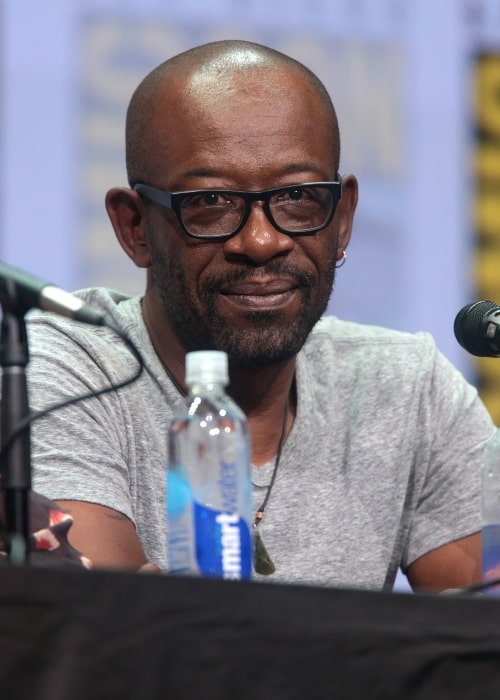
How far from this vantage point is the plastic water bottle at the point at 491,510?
1.69 metres

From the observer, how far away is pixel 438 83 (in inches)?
125

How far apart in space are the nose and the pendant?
16.3 inches

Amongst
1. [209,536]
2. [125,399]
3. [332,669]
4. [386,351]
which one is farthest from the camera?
[386,351]

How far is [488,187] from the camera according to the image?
10.7 feet

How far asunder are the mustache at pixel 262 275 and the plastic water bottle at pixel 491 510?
1.23 feet

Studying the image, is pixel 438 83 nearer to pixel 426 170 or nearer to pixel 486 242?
pixel 426 170

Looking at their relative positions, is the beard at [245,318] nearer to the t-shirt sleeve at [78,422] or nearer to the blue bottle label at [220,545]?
the t-shirt sleeve at [78,422]

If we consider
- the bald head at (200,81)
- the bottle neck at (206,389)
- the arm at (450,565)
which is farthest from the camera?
the arm at (450,565)

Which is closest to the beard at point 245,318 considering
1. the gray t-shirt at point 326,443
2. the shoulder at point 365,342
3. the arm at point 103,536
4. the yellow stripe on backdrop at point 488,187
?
the gray t-shirt at point 326,443

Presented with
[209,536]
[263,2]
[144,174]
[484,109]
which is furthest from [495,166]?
[209,536]

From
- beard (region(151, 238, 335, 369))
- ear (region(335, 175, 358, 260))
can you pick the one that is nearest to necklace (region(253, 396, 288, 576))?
beard (region(151, 238, 335, 369))

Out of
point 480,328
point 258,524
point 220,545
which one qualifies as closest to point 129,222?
point 258,524

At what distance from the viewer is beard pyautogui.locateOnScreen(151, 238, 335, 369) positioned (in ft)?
6.19

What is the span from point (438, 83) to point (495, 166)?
0.27 metres
